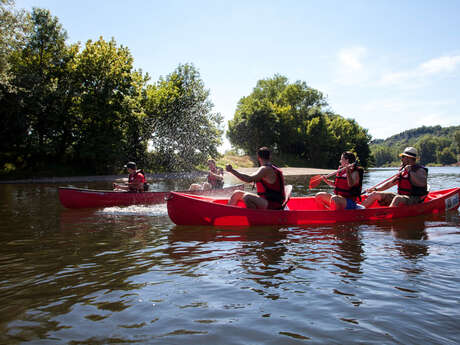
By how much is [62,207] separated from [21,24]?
705 inches

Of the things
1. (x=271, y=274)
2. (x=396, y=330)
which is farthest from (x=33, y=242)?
(x=396, y=330)

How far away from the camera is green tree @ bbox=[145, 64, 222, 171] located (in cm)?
3669

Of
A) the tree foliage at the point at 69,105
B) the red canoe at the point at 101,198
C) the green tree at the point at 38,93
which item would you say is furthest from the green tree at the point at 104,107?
the red canoe at the point at 101,198

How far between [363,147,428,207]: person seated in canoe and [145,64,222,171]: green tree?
2985cm

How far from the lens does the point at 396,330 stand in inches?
119

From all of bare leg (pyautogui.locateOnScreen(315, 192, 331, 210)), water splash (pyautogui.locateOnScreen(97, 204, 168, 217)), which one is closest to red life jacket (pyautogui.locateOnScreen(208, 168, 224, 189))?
water splash (pyautogui.locateOnScreen(97, 204, 168, 217))

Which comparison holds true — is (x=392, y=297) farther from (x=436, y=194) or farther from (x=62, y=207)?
(x=62, y=207)

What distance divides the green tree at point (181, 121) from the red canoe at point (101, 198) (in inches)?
999

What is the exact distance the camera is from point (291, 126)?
56750mm

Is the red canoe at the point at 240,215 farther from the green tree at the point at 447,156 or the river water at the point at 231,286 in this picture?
the green tree at the point at 447,156

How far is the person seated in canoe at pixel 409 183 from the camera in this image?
8703 millimetres

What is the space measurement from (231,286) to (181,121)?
3636 centimetres

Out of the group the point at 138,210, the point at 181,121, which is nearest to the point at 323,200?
the point at 138,210

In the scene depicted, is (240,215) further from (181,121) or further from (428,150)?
(428,150)
